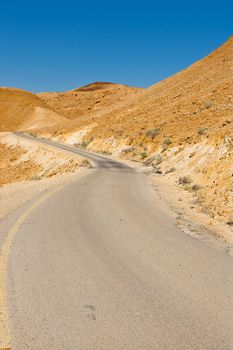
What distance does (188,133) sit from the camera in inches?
1372

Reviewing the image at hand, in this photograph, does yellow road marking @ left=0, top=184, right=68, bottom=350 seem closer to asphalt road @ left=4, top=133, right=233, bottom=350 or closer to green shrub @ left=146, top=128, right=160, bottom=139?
asphalt road @ left=4, top=133, right=233, bottom=350

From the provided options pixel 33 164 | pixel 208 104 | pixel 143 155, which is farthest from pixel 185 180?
pixel 208 104

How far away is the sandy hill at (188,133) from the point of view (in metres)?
17.8

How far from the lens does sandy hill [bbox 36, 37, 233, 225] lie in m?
17.8

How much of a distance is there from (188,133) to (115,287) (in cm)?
2978

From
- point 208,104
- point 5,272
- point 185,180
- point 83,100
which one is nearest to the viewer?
point 5,272

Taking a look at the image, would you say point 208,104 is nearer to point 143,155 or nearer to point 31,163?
point 143,155

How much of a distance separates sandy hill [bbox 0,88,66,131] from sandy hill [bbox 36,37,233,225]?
3853 centimetres

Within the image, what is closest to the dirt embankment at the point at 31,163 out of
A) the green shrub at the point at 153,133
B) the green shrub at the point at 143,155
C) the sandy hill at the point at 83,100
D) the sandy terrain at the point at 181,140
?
the sandy terrain at the point at 181,140

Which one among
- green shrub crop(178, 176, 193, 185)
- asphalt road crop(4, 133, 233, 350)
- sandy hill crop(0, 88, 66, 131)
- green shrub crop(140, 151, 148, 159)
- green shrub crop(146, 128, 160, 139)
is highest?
sandy hill crop(0, 88, 66, 131)

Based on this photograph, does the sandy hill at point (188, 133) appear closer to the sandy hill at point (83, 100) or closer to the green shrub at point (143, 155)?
the green shrub at point (143, 155)

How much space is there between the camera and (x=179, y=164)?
84.3 feet

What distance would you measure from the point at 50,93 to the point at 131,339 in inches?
7304

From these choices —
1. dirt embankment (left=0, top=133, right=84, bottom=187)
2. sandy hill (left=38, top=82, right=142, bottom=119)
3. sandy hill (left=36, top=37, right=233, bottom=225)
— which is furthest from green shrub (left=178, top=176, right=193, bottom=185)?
sandy hill (left=38, top=82, right=142, bottom=119)
